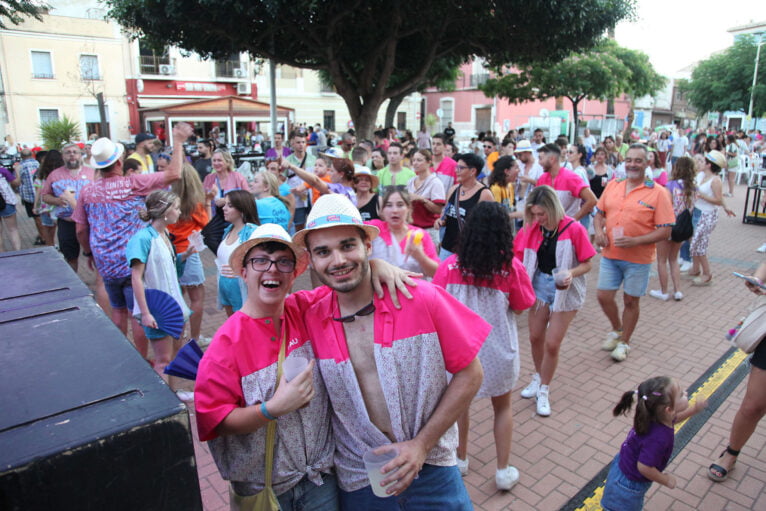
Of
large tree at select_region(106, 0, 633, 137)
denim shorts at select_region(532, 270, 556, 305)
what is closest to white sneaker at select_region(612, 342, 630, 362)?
denim shorts at select_region(532, 270, 556, 305)

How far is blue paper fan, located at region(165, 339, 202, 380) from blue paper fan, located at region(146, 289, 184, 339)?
1969 millimetres

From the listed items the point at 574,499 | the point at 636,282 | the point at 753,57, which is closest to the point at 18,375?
the point at 574,499

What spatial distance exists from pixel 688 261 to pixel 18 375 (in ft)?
29.9

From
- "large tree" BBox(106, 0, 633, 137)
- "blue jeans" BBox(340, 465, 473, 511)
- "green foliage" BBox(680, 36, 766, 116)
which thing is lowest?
"blue jeans" BBox(340, 465, 473, 511)

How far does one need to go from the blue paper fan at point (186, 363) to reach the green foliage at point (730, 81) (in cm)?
4489

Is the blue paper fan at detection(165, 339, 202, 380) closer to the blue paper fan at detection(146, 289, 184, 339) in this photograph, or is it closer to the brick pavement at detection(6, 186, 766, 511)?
the brick pavement at detection(6, 186, 766, 511)

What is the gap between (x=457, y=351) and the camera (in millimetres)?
1921

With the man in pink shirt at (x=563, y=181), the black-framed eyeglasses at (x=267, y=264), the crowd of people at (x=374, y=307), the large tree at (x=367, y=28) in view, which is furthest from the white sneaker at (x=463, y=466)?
the large tree at (x=367, y=28)

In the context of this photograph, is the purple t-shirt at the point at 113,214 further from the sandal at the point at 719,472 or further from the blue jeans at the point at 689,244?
the blue jeans at the point at 689,244

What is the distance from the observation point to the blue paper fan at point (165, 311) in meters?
3.84

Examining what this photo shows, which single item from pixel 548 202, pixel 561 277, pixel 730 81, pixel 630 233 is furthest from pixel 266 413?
pixel 730 81

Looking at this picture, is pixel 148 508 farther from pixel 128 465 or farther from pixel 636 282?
pixel 636 282

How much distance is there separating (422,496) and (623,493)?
1.35 meters

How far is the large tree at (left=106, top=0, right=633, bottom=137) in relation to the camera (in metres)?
11.6
